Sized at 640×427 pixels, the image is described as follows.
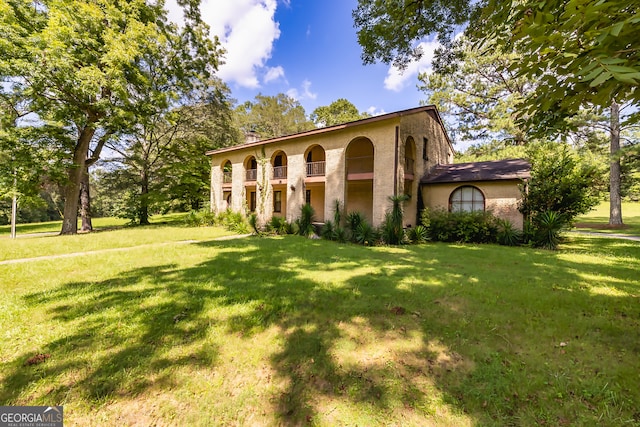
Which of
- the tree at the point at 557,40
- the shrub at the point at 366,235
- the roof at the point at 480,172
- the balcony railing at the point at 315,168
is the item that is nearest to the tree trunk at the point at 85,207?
the balcony railing at the point at 315,168

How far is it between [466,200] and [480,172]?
1.84 meters

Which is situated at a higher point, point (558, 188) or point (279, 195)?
point (279, 195)

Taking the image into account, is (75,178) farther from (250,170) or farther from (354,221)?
(354,221)

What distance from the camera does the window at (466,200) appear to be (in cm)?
1347

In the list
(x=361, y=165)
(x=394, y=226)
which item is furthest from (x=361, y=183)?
(x=394, y=226)

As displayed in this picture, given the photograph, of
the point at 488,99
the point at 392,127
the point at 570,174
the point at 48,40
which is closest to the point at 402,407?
the point at 392,127

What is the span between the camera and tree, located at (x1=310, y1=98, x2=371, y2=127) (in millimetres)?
39719

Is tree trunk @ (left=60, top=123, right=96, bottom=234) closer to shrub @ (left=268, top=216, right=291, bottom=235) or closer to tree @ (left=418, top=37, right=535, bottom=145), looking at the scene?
shrub @ (left=268, top=216, right=291, bottom=235)

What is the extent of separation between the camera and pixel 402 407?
238 cm

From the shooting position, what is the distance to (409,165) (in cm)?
1476

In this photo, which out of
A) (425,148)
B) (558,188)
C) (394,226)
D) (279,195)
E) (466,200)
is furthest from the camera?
(279,195)

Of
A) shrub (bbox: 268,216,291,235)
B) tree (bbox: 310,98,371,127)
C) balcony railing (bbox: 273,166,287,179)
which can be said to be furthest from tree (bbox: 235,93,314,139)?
shrub (bbox: 268,216,291,235)

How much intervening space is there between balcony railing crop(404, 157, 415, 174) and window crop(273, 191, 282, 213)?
10460mm

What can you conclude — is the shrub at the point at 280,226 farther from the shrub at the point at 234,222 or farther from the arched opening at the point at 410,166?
the arched opening at the point at 410,166
